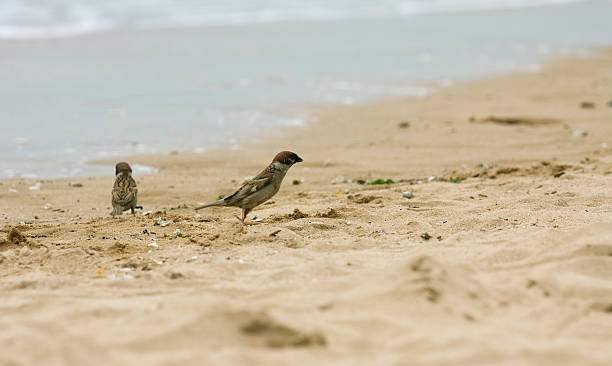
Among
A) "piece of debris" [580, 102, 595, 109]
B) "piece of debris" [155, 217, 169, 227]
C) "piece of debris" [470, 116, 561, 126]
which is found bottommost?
"piece of debris" [155, 217, 169, 227]

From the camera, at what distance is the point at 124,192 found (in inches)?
315

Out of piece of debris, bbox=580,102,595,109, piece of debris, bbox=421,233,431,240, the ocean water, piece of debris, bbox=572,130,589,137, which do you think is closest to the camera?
piece of debris, bbox=421,233,431,240

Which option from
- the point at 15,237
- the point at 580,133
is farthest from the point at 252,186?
the point at 580,133

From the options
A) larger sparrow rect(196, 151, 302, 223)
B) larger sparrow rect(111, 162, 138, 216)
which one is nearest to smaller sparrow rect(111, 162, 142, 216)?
larger sparrow rect(111, 162, 138, 216)

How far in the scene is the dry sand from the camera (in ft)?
13.3

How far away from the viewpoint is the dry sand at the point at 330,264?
13.3 feet

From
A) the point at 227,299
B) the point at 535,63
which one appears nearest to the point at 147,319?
the point at 227,299

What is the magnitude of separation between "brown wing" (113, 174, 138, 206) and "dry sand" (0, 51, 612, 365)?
25 cm

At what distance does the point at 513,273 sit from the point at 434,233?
4.64 feet

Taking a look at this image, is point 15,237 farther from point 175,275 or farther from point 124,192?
point 175,275

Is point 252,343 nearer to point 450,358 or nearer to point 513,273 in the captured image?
point 450,358

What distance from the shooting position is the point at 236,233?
6.71m

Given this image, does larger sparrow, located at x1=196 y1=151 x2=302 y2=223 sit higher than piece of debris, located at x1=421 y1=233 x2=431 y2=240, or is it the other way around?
larger sparrow, located at x1=196 y1=151 x2=302 y2=223

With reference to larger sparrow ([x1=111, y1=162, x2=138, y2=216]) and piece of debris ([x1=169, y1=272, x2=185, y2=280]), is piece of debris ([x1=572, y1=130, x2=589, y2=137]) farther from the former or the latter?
piece of debris ([x1=169, y1=272, x2=185, y2=280])
